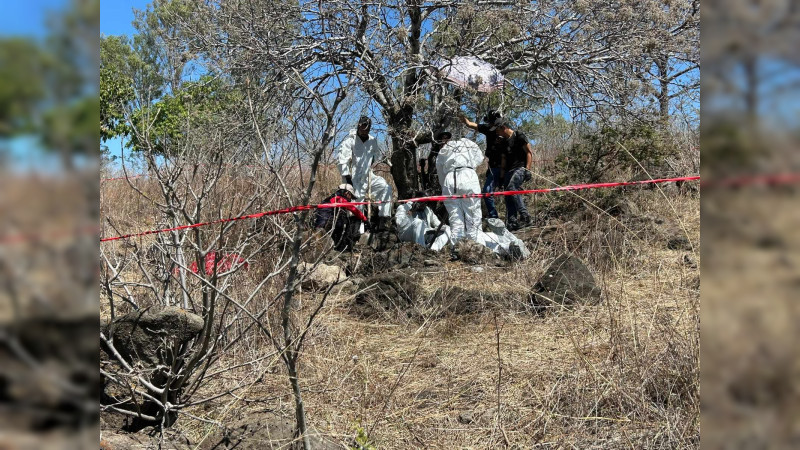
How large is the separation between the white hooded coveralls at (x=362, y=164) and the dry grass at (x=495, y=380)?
11.0 feet

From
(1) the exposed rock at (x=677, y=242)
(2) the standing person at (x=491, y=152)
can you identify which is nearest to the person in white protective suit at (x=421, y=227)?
(2) the standing person at (x=491, y=152)

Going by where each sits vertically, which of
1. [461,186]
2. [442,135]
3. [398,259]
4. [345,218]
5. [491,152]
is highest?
[442,135]

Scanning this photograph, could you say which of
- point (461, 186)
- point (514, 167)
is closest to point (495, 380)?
point (461, 186)

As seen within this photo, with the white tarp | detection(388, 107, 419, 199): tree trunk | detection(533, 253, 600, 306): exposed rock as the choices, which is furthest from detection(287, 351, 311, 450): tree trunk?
detection(388, 107, 419, 199): tree trunk

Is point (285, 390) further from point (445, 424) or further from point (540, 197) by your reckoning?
point (540, 197)

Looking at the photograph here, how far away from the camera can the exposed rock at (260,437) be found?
260 cm

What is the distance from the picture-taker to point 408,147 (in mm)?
8461

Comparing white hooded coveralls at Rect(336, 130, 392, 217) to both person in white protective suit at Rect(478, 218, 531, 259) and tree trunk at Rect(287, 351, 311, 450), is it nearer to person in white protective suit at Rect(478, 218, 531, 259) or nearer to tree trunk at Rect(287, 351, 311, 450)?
person in white protective suit at Rect(478, 218, 531, 259)

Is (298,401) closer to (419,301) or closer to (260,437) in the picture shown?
(260,437)

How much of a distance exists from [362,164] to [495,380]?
5.41m

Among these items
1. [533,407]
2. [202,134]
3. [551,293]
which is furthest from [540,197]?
[533,407]

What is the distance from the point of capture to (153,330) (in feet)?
9.14

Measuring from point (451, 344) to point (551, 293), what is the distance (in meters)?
1.10

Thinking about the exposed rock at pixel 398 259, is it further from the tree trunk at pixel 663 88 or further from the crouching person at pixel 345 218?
the tree trunk at pixel 663 88
